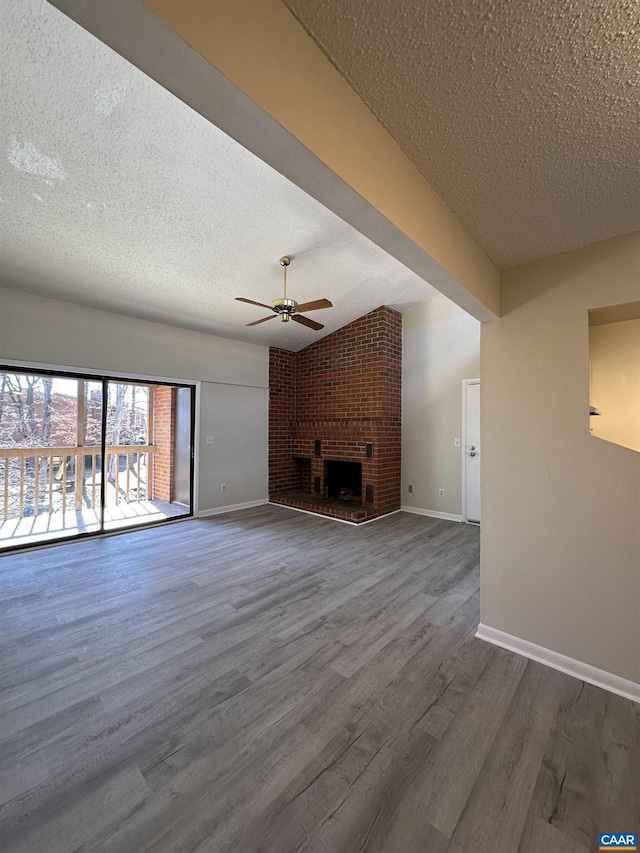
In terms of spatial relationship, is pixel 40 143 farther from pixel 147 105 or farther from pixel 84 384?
pixel 84 384

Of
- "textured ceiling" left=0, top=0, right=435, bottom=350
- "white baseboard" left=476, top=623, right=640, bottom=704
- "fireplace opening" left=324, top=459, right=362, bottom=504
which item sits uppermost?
"textured ceiling" left=0, top=0, right=435, bottom=350

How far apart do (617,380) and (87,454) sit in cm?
586

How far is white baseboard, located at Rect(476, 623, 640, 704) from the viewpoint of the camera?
1639mm

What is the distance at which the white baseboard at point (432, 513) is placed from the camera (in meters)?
4.72

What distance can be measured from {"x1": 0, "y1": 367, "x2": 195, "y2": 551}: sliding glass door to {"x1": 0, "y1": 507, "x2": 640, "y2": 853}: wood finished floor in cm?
191

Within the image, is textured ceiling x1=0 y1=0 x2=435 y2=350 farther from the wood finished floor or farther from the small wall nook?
the wood finished floor

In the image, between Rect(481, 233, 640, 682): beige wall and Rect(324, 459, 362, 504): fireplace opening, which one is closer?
Rect(481, 233, 640, 682): beige wall

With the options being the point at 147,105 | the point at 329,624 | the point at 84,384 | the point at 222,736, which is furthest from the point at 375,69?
the point at 84,384

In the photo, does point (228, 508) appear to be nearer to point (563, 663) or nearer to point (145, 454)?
point (145, 454)

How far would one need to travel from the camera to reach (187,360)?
15.3 ft

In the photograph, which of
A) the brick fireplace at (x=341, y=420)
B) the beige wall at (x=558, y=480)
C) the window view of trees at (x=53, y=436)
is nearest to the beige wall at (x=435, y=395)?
the brick fireplace at (x=341, y=420)

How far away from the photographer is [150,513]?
4.95 metres

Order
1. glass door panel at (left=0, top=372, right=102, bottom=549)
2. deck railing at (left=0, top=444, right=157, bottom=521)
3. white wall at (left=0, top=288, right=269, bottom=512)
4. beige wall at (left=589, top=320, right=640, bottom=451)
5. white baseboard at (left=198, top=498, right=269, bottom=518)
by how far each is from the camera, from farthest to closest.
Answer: white baseboard at (left=198, top=498, right=269, bottom=518) → deck railing at (left=0, top=444, right=157, bottom=521) → glass door panel at (left=0, top=372, right=102, bottom=549) → white wall at (left=0, top=288, right=269, bottom=512) → beige wall at (left=589, top=320, right=640, bottom=451)

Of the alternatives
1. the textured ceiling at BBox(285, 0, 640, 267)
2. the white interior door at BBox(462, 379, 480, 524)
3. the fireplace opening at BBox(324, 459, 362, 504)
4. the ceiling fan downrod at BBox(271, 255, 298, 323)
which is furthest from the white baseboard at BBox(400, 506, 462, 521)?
the textured ceiling at BBox(285, 0, 640, 267)
